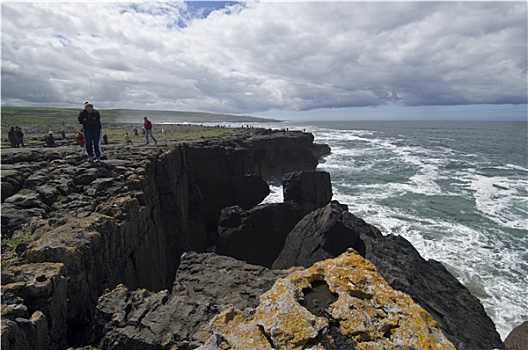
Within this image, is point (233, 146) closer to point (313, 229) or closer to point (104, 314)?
point (313, 229)

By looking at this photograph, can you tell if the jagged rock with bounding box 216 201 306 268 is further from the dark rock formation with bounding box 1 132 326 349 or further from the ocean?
the ocean

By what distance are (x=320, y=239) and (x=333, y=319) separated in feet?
30.9

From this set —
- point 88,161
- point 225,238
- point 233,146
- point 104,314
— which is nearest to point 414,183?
point 233,146

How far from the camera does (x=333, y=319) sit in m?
4.50

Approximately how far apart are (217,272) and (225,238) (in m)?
11.1

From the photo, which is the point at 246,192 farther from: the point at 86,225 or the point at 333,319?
the point at 333,319

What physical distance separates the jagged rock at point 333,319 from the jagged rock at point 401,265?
630 cm

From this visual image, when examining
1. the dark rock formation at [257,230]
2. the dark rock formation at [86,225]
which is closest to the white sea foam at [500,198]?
the dark rock formation at [257,230]

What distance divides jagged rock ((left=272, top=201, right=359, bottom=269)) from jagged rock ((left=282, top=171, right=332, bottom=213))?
7.21 metres

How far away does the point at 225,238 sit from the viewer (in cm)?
1900

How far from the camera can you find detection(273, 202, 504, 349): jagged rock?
35.9ft

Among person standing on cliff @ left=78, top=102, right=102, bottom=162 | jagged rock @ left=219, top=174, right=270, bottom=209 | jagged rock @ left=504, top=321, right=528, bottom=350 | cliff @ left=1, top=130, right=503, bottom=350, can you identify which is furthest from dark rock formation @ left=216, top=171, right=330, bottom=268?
jagged rock @ left=504, top=321, right=528, bottom=350

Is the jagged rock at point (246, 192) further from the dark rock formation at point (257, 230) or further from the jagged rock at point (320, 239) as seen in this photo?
the jagged rock at point (320, 239)

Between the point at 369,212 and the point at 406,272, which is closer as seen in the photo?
the point at 406,272
